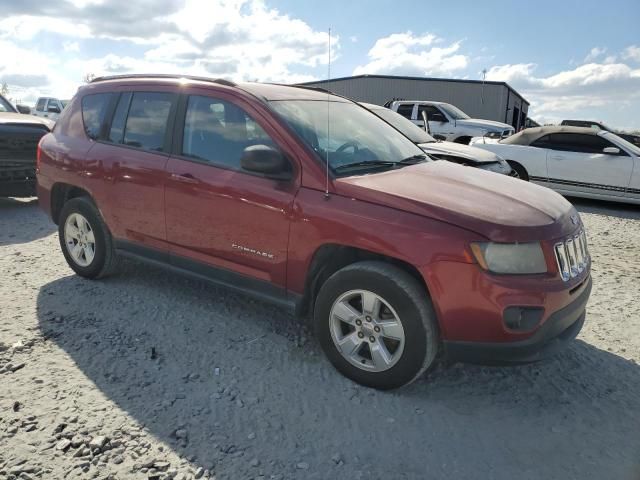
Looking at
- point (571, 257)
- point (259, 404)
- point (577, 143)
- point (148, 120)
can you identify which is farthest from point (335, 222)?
point (577, 143)

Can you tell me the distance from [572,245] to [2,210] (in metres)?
7.72

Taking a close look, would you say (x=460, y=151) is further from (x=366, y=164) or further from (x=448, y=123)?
(x=448, y=123)

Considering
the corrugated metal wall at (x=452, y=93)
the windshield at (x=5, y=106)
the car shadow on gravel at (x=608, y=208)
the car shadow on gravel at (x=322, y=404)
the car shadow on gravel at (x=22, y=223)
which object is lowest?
the car shadow on gravel at (x=322, y=404)

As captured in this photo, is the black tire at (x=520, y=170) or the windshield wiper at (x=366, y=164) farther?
the black tire at (x=520, y=170)

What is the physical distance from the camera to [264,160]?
10.3 feet

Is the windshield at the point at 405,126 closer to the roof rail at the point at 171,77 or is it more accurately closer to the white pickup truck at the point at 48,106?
the roof rail at the point at 171,77

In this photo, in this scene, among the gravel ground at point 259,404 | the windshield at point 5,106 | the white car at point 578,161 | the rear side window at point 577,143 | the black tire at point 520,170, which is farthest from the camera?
the black tire at point 520,170

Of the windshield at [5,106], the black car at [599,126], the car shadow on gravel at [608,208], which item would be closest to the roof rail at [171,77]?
the windshield at [5,106]

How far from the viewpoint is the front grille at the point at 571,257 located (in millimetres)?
2852

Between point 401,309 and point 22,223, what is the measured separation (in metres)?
6.01

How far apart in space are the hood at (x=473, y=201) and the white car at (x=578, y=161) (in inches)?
258

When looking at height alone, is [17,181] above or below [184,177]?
below

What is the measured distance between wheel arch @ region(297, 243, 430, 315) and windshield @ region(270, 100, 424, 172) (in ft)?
1.66

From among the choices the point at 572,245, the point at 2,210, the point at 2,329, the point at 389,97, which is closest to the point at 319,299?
the point at 572,245
